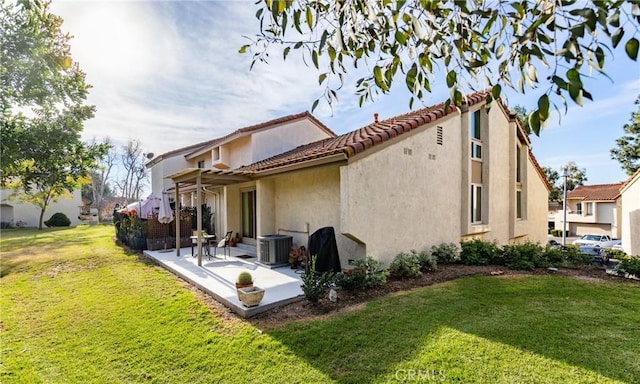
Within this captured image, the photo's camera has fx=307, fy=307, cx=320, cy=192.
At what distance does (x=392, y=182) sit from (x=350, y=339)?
5.57 m

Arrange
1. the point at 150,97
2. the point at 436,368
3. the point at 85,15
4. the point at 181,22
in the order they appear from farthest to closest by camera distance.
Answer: the point at 150,97 < the point at 181,22 < the point at 85,15 < the point at 436,368

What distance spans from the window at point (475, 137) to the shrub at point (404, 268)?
21.8 ft

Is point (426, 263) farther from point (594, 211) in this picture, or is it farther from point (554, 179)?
point (554, 179)

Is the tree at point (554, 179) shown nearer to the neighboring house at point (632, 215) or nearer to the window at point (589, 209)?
the window at point (589, 209)

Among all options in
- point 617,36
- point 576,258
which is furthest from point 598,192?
point 617,36

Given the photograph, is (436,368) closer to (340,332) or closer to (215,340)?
(340,332)

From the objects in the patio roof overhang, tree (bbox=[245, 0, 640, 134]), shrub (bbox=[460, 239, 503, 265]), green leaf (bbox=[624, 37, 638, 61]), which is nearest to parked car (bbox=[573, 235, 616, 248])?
shrub (bbox=[460, 239, 503, 265])

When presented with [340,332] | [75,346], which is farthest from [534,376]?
[75,346]

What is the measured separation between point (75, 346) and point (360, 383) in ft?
17.0

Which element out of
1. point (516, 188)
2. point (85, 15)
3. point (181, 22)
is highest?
point (181, 22)

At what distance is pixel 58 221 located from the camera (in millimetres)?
36844

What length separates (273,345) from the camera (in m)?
5.29

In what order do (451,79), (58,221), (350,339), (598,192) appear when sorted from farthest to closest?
(598,192) → (58,221) → (350,339) → (451,79)

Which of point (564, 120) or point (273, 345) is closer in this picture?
point (564, 120)
